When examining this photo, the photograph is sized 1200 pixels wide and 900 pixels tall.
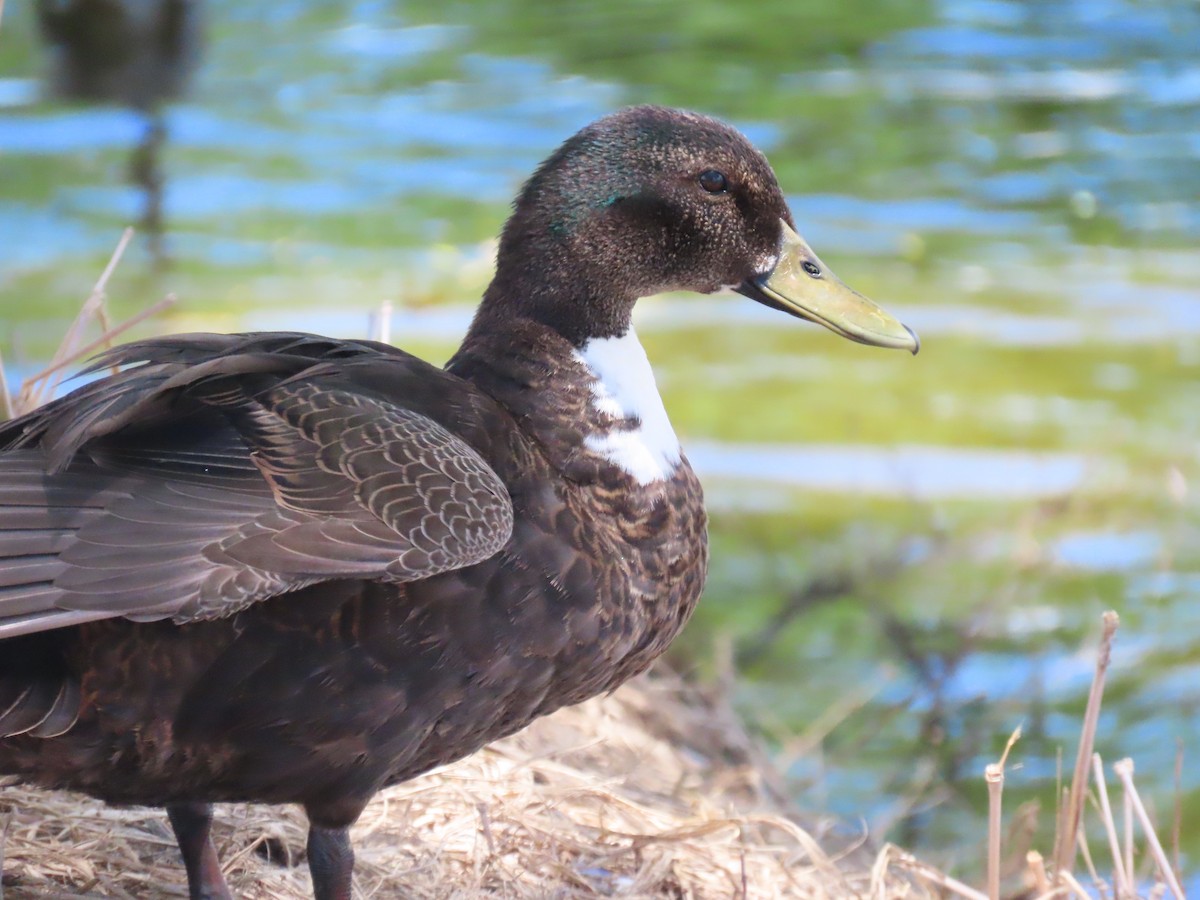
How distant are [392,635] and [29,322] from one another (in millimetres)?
5340

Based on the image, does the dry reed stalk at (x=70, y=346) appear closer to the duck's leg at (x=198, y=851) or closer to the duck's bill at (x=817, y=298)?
the duck's leg at (x=198, y=851)

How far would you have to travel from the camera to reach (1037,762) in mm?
5195

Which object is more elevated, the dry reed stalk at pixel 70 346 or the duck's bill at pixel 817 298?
the duck's bill at pixel 817 298

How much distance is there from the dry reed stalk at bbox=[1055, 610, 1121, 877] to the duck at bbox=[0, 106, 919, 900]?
2.30ft

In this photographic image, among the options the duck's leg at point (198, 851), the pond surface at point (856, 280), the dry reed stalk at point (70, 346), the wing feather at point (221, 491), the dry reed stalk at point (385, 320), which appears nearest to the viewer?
the wing feather at point (221, 491)

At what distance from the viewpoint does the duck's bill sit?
10.5 feet

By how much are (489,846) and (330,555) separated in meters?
0.87

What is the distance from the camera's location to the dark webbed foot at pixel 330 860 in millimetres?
2719

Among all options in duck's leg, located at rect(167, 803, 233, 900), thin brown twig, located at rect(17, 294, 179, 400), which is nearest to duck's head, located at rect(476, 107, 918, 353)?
thin brown twig, located at rect(17, 294, 179, 400)

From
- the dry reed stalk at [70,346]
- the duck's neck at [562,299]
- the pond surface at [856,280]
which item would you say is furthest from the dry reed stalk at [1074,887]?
the dry reed stalk at [70,346]

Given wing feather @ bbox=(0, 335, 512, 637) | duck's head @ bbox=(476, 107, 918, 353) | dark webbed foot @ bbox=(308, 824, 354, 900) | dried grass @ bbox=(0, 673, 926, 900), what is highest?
duck's head @ bbox=(476, 107, 918, 353)

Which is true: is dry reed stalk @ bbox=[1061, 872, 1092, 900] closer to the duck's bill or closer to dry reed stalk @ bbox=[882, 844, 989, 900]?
dry reed stalk @ bbox=[882, 844, 989, 900]

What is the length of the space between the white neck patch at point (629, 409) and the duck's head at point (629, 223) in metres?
0.04

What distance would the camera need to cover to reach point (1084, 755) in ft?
9.59
